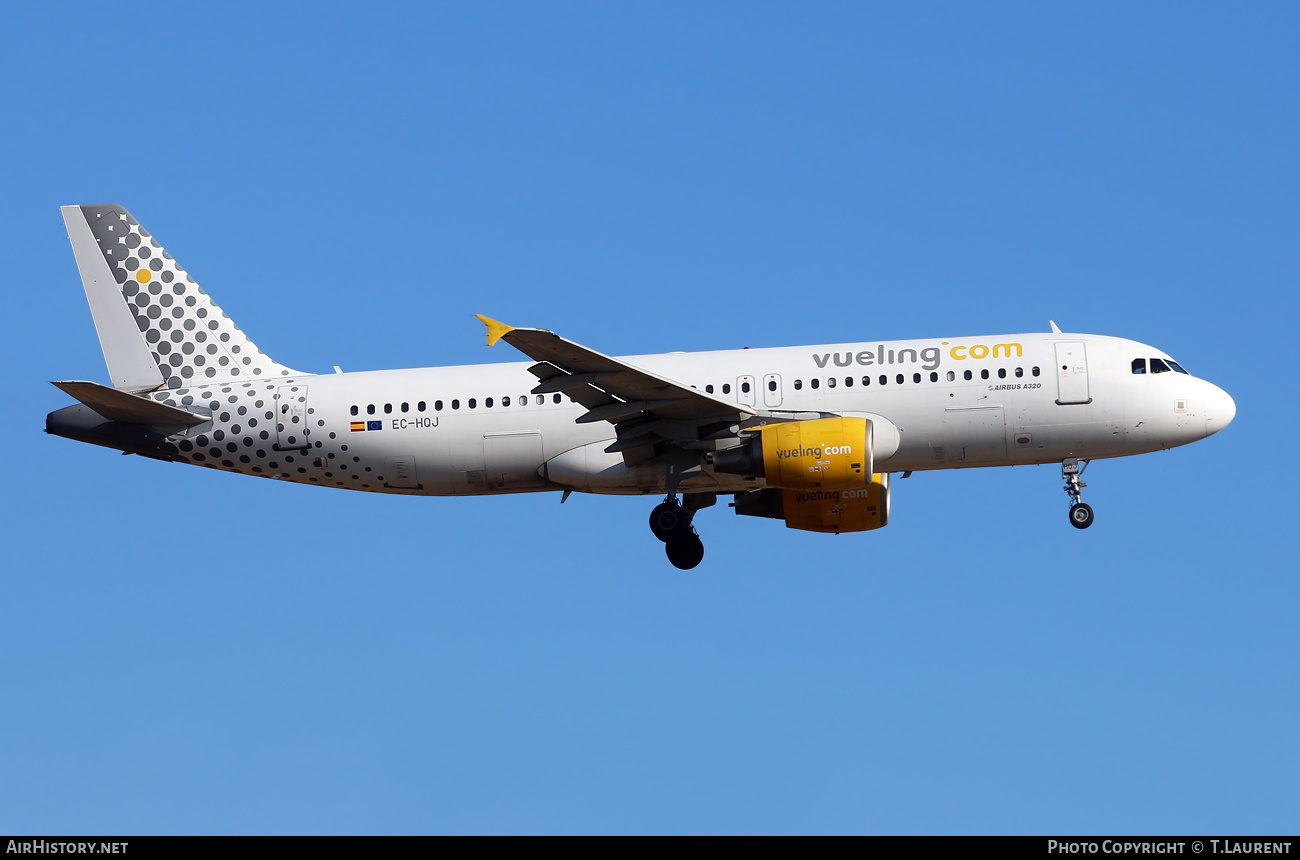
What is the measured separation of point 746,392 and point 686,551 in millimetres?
4627

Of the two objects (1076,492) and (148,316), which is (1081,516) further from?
(148,316)

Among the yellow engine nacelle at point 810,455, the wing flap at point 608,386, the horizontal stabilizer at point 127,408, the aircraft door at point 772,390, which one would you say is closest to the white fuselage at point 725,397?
the aircraft door at point 772,390

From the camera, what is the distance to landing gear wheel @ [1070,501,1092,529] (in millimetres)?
33906

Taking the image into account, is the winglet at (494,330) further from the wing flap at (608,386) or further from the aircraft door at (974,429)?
the aircraft door at (974,429)

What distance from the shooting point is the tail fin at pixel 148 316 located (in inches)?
1446

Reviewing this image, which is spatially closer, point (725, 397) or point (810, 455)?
point (810, 455)

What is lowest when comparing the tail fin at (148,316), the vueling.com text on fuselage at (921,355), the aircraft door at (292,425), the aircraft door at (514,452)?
the aircraft door at (514,452)

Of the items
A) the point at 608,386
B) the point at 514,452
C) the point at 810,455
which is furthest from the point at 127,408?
the point at 810,455

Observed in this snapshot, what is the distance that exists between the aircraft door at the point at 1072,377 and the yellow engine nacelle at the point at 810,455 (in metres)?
4.68

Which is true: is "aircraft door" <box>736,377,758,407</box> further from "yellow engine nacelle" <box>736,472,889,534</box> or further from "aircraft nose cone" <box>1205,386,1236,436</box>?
"aircraft nose cone" <box>1205,386,1236,436</box>

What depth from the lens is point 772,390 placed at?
110ft
